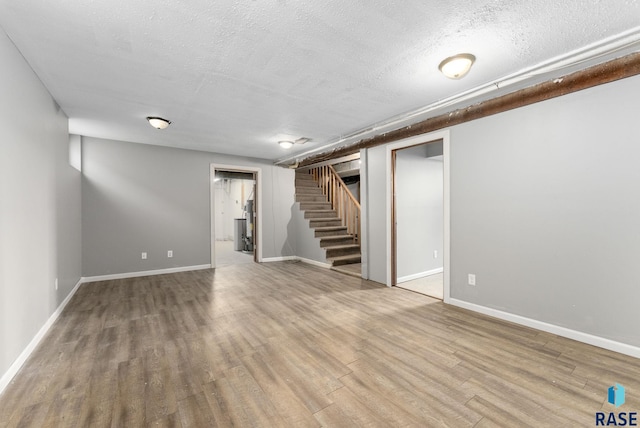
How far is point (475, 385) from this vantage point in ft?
5.65

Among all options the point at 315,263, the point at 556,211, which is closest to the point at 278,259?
the point at 315,263

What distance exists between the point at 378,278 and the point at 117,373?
337 cm

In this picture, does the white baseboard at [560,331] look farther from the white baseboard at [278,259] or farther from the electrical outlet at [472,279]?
the white baseboard at [278,259]

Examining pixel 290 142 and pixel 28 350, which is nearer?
pixel 28 350

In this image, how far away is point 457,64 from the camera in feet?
6.84

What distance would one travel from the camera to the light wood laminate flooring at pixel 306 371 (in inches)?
58.4

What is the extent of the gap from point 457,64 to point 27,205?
12.0 ft

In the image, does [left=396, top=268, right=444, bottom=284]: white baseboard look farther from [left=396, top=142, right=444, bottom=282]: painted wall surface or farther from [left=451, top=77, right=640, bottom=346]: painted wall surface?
[left=451, top=77, right=640, bottom=346]: painted wall surface

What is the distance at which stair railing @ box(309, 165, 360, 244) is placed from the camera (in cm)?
626

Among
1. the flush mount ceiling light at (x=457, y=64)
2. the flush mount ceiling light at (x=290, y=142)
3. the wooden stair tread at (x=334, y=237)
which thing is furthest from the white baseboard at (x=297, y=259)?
the flush mount ceiling light at (x=457, y=64)

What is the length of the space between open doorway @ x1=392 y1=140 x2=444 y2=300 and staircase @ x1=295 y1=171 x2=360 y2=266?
1.47 metres

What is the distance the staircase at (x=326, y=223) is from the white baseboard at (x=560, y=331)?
2.85m

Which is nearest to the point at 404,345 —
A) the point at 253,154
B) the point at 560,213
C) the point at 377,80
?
the point at 560,213

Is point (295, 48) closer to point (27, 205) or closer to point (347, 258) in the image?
point (27, 205)
